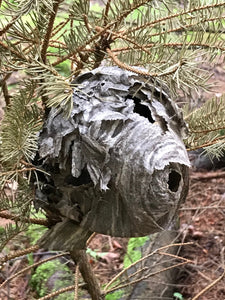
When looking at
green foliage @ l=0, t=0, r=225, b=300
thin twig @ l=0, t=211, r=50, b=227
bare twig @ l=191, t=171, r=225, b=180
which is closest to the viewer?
green foliage @ l=0, t=0, r=225, b=300

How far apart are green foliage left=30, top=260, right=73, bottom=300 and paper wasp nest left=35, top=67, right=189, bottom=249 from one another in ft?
4.18

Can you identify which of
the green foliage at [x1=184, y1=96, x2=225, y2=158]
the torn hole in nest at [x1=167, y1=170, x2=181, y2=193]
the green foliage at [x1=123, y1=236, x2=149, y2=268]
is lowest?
the green foliage at [x1=123, y1=236, x2=149, y2=268]

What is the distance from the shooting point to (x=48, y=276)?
1963 mm

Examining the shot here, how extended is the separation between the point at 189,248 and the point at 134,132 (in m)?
1.61

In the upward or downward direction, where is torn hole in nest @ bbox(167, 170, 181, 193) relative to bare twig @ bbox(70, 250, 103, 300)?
upward

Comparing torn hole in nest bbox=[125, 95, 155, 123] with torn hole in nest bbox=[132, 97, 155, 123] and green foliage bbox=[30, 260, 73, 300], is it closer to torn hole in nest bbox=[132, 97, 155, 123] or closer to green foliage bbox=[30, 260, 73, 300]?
torn hole in nest bbox=[132, 97, 155, 123]

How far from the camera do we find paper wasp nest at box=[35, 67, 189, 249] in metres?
0.65

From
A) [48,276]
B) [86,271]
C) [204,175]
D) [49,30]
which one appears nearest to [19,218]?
[86,271]

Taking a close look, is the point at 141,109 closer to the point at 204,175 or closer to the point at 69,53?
the point at 69,53

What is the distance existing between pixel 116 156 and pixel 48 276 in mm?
1480

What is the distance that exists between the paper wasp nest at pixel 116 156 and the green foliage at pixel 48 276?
1273mm

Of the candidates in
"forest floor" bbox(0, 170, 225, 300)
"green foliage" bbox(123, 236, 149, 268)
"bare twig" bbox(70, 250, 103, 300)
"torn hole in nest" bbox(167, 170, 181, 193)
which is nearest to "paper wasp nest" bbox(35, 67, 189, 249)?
"torn hole in nest" bbox(167, 170, 181, 193)

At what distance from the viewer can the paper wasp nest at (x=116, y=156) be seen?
647mm

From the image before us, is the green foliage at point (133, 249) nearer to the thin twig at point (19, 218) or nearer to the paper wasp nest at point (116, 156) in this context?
the thin twig at point (19, 218)
